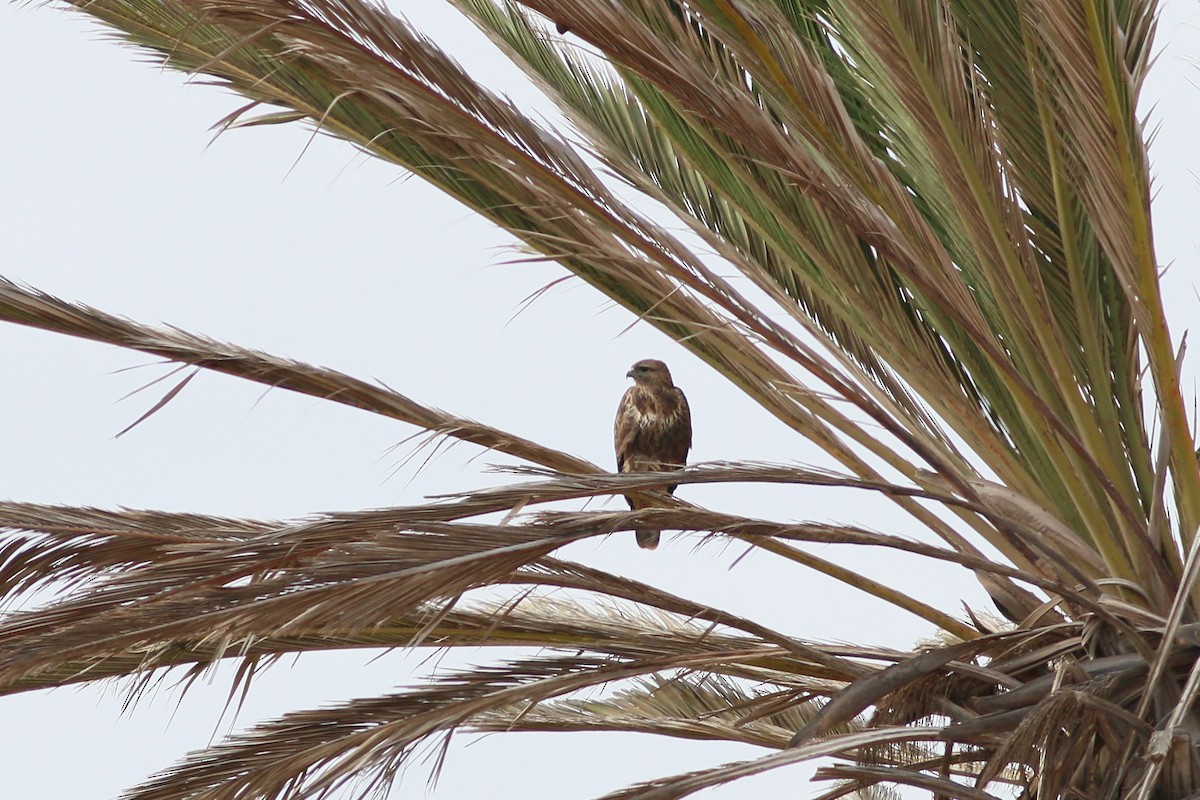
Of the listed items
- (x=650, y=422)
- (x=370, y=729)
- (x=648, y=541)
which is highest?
(x=650, y=422)

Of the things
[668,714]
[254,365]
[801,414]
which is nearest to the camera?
[254,365]

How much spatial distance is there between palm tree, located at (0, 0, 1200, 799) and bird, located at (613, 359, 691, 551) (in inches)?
65.7

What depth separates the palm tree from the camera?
10.9ft

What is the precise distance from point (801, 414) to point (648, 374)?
2234mm

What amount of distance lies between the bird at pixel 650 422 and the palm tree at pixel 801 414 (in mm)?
1669

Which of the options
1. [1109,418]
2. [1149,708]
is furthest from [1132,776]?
[1109,418]

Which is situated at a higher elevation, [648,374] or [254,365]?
[648,374]

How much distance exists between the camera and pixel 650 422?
6.86 meters

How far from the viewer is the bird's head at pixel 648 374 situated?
7.00m

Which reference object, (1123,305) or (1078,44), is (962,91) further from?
(1123,305)

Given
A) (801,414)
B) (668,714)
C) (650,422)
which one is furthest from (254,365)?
(650,422)

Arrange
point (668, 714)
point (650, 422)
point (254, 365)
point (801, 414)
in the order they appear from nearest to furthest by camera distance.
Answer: point (254, 365), point (801, 414), point (668, 714), point (650, 422)

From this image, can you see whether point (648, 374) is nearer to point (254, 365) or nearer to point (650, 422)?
point (650, 422)

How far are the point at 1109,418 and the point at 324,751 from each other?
8.02 ft
